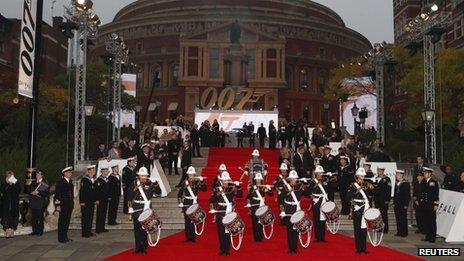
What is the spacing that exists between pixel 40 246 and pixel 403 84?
118 feet

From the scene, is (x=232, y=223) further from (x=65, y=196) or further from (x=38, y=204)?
(x=38, y=204)

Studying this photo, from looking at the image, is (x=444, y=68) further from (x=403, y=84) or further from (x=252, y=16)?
(x=252, y=16)

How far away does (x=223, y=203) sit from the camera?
1291 cm

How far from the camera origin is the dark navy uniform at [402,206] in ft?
52.4

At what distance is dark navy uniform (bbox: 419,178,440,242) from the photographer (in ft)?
48.8

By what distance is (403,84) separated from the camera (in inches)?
1698

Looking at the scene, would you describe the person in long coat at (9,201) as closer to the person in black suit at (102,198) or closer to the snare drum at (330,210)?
the person in black suit at (102,198)

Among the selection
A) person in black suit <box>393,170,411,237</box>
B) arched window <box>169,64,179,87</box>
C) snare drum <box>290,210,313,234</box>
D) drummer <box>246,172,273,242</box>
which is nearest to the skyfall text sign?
drummer <box>246,172,273,242</box>

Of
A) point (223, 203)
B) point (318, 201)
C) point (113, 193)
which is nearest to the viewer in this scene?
point (223, 203)

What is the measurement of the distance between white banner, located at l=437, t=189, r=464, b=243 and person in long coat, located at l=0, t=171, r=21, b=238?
12948 millimetres

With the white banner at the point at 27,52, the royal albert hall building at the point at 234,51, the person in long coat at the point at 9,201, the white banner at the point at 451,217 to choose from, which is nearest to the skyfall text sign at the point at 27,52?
the white banner at the point at 27,52

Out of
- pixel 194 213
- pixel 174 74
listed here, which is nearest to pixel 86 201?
pixel 194 213

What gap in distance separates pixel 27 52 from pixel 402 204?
12591mm

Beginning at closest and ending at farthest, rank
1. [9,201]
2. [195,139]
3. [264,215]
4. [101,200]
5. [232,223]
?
[232,223], [264,215], [9,201], [101,200], [195,139]
